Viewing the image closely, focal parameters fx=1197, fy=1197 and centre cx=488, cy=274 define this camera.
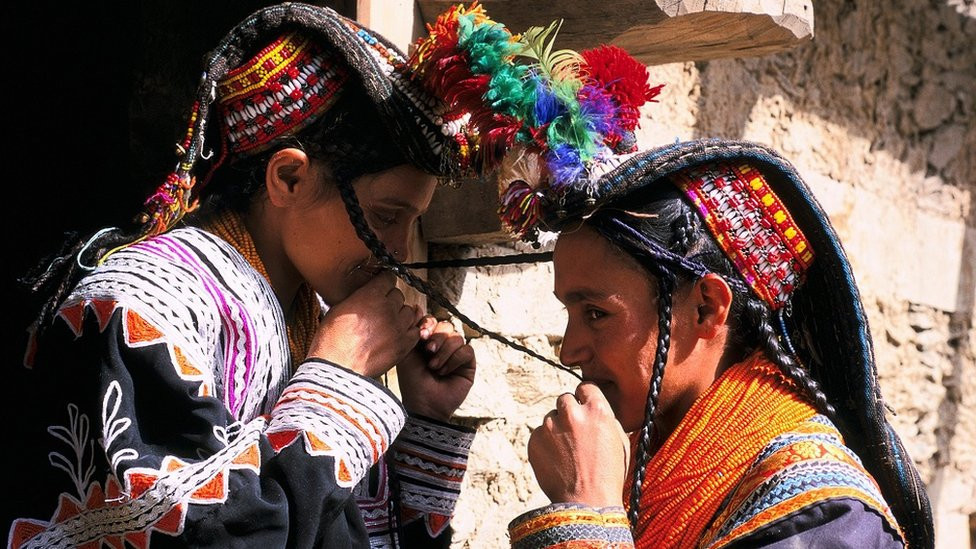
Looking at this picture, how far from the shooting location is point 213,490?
6.42 feet

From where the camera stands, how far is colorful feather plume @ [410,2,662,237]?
7.23 ft

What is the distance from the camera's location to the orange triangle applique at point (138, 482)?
6.36 ft

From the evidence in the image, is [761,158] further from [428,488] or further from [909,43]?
[909,43]

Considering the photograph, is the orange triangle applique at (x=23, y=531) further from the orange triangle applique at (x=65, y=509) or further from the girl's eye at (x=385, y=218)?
the girl's eye at (x=385, y=218)

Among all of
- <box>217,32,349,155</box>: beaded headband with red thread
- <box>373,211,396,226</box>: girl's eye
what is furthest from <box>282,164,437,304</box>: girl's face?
<box>217,32,349,155</box>: beaded headband with red thread

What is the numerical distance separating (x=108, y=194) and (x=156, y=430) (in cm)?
178

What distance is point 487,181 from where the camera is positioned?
3.48 metres

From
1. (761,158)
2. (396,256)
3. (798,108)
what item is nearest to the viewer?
(761,158)

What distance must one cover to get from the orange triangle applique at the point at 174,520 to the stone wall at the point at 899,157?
268cm

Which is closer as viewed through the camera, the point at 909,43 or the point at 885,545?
the point at 885,545

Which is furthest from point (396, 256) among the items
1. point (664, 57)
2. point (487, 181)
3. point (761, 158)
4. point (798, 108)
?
point (798, 108)

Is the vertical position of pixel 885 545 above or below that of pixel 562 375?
above

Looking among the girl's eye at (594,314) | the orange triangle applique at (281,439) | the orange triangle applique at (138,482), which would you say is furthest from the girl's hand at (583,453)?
the orange triangle applique at (138,482)

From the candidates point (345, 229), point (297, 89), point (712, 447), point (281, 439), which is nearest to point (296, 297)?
point (345, 229)
